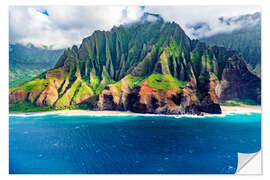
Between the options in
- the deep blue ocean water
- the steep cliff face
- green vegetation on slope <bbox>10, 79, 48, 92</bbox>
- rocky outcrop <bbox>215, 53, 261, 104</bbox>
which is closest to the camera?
the deep blue ocean water

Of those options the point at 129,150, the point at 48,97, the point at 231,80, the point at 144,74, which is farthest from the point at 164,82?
the point at 48,97

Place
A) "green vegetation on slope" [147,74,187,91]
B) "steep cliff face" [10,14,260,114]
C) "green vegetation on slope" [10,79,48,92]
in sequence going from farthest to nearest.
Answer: "green vegetation on slope" [147,74,187,91] < "steep cliff face" [10,14,260,114] < "green vegetation on slope" [10,79,48,92]

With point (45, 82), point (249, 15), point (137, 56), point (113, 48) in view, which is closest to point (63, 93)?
point (45, 82)

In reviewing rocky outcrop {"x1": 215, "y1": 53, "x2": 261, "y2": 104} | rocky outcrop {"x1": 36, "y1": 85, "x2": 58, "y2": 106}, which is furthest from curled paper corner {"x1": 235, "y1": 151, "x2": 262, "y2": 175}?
rocky outcrop {"x1": 36, "y1": 85, "x2": 58, "y2": 106}

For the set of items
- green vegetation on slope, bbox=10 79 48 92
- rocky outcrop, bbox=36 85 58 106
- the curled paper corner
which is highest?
green vegetation on slope, bbox=10 79 48 92

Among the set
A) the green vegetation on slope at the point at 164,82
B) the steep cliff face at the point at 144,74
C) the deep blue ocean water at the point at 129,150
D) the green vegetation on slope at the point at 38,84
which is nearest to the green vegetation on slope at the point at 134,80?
the steep cliff face at the point at 144,74

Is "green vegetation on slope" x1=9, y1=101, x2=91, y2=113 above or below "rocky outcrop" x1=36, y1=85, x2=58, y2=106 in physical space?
below

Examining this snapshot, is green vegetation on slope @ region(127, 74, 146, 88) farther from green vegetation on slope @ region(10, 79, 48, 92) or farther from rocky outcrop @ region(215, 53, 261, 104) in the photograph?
green vegetation on slope @ region(10, 79, 48, 92)

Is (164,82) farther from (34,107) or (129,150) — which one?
(34,107)
